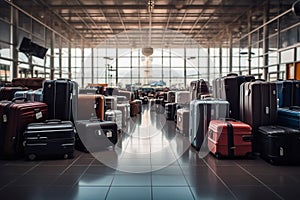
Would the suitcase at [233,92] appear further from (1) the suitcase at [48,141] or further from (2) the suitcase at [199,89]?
(1) the suitcase at [48,141]

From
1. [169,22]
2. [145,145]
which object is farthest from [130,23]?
[145,145]

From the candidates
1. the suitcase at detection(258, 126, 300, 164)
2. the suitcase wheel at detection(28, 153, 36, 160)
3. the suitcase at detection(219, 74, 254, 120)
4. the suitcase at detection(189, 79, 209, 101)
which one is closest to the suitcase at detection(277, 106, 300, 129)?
the suitcase at detection(258, 126, 300, 164)

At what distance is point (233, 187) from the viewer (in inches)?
114

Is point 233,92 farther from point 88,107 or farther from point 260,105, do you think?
point 88,107

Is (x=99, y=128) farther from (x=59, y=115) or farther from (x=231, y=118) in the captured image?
(x=231, y=118)

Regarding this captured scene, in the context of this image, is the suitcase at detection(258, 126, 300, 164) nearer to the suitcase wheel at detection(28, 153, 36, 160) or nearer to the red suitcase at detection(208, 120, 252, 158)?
the red suitcase at detection(208, 120, 252, 158)

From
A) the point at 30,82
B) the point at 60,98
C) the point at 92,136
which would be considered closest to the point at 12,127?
the point at 60,98

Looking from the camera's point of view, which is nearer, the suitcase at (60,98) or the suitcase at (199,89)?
the suitcase at (60,98)

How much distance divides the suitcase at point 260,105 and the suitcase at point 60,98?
2609mm

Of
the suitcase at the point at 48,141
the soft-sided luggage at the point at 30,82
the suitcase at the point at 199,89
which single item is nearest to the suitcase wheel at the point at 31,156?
the suitcase at the point at 48,141

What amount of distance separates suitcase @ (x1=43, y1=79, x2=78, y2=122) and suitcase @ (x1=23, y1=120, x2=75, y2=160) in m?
0.59

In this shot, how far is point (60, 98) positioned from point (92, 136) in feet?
2.43

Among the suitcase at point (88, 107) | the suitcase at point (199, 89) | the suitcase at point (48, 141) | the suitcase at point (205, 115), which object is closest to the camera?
the suitcase at point (48, 141)

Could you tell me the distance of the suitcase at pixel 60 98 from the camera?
15.0 feet
